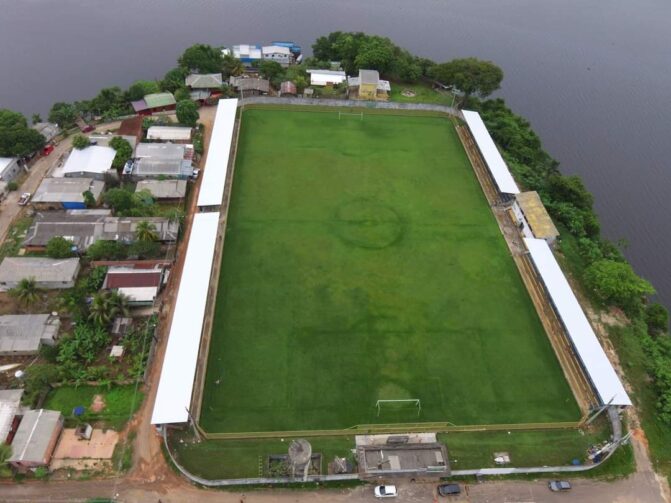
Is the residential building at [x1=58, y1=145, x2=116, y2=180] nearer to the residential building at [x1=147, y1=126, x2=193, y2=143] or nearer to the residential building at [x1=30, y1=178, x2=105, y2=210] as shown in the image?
the residential building at [x1=30, y1=178, x2=105, y2=210]

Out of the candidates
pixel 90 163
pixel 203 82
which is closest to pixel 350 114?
Result: pixel 203 82

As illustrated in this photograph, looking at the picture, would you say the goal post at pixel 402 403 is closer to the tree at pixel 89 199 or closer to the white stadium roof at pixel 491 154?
the white stadium roof at pixel 491 154

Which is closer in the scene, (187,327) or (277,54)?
(187,327)

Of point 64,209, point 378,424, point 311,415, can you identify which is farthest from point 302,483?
point 64,209

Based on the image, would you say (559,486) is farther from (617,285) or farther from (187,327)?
(187,327)

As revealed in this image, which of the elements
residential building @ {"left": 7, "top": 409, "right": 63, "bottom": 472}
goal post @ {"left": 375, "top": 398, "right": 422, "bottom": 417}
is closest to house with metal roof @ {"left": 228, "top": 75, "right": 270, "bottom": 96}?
residential building @ {"left": 7, "top": 409, "right": 63, "bottom": 472}

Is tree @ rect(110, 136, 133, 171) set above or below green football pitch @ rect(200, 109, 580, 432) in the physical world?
above
